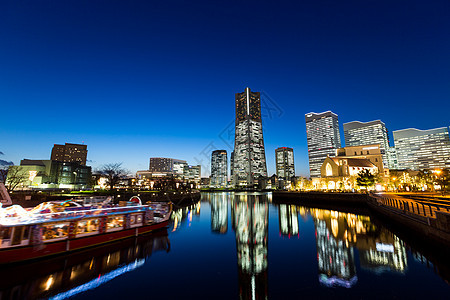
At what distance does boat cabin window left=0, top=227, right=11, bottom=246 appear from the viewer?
1212 centimetres

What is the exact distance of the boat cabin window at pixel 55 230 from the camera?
1385cm

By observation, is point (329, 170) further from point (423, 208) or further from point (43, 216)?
point (43, 216)

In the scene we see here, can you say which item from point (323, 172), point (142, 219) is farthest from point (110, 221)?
point (323, 172)

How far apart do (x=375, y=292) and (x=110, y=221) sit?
18586 mm

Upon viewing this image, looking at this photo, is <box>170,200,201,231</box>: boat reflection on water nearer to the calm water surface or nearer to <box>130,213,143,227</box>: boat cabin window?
<box>130,213,143,227</box>: boat cabin window

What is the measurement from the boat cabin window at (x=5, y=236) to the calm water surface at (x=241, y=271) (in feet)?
5.05

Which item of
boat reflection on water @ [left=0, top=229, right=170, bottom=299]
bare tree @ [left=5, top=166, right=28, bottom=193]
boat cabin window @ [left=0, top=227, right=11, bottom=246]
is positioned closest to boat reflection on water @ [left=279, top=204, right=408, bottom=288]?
boat reflection on water @ [left=0, top=229, right=170, bottom=299]

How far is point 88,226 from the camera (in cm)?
1617

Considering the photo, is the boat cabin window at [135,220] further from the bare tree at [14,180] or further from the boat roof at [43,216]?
the bare tree at [14,180]

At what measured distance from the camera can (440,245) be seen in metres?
14.2

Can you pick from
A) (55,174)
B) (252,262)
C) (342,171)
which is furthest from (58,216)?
(55,174)

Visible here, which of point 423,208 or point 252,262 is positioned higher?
point 423,208

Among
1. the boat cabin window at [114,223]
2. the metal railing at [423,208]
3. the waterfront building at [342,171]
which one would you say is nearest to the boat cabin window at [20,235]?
the boat cabin window at [114,223]

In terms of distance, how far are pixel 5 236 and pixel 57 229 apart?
102 inches
